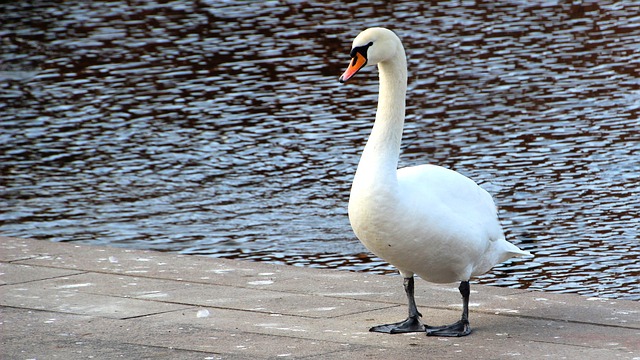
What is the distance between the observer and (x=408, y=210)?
6.62 metres

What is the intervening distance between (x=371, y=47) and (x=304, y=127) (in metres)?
8.03

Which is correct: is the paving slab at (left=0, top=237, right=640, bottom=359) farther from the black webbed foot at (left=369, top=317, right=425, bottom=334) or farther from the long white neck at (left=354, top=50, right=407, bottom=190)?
the long white neck at (left=354, top=50, right=407, bottom=190)

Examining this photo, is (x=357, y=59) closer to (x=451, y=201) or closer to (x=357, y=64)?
(x=357, y=64)

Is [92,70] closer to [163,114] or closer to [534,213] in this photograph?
[163,114]

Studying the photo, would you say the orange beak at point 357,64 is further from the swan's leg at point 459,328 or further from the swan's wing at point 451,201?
the swan's leg at point 459,328

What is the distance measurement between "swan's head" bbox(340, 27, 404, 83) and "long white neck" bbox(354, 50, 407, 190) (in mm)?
105

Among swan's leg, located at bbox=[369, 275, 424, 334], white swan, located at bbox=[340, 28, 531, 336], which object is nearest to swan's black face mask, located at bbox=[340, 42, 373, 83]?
white swan, located at bbox=[340, 28, 531, 336]

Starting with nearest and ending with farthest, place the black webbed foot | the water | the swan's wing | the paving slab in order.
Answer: the paving slab
the swan's wing
the black webbed foot
the water

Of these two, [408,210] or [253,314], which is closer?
[408,210]

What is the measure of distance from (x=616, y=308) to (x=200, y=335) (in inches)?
97.3

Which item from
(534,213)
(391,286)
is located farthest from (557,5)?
(391,286)

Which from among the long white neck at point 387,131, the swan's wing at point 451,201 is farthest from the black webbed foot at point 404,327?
the long white neck at point 387,131

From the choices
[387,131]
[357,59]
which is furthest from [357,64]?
[387,131]

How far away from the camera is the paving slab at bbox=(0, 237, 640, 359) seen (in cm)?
659
